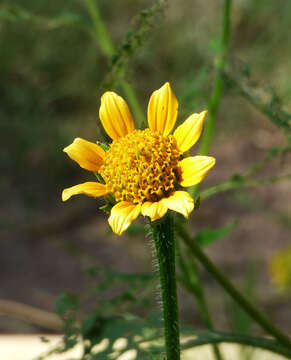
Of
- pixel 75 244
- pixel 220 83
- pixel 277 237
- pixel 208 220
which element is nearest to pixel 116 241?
pixel 75 244

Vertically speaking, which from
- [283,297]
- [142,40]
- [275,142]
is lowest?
[142,40]

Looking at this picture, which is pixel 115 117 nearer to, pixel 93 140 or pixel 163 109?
pixel 163 109

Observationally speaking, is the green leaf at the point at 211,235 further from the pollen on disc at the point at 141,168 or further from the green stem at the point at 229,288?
the pollen on disc at the point at 141,168

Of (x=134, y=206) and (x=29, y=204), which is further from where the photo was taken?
(x=29, y=204)

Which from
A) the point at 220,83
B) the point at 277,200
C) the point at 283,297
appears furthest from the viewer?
the point at 277,200

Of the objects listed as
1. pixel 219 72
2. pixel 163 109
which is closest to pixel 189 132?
→ pixel 163 109

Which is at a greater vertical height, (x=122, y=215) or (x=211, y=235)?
(x=211, y=235)

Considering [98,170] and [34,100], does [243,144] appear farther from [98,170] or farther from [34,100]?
[98,170]

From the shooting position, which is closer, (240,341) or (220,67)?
(240,341)

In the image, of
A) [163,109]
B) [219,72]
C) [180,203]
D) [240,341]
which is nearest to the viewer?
[180,203]
